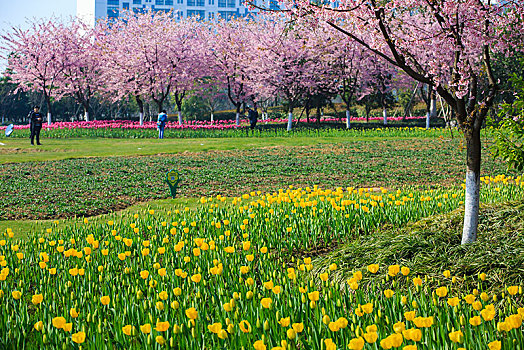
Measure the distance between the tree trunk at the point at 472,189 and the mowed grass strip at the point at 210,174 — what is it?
245 inches

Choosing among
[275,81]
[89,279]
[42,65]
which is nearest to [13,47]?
[42,65]

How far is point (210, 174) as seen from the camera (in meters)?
13.7

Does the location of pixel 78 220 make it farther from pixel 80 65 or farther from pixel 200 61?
pixel 80 65

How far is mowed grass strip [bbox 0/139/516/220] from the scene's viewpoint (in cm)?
1008

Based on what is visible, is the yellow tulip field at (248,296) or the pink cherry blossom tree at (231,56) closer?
the yellow tulip field at (248,296)

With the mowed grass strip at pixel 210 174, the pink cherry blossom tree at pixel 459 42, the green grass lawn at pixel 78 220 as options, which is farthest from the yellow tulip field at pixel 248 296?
the mowed grass strip at pixel 210 174

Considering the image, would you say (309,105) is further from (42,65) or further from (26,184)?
(26,184)

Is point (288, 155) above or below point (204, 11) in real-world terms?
below

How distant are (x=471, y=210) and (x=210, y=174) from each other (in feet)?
A: 30.8

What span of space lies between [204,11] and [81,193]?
105465 mm

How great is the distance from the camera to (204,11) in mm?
109875

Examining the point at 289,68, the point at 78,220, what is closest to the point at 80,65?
the point at 289,68

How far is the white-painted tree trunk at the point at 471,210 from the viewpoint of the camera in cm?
498

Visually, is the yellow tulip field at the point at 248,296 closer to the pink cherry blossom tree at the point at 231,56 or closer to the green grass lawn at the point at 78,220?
the green grass lawn at the point at 78,220
